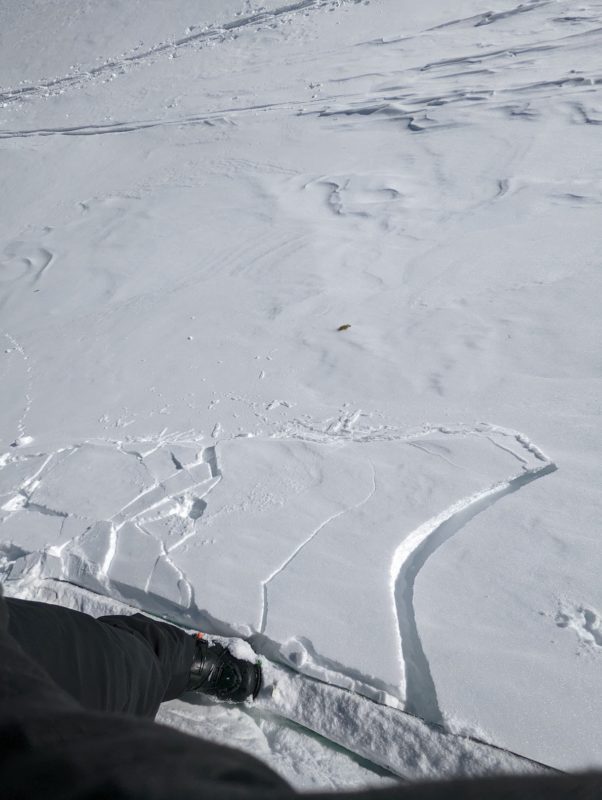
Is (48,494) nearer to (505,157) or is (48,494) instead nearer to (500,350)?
(500,350)

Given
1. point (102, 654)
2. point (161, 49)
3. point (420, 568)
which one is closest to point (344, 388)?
point (420, 568)

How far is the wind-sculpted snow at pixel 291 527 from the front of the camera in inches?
61.2

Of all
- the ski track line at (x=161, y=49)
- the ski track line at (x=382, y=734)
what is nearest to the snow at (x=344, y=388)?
the ski track line at (x=382, y=734)

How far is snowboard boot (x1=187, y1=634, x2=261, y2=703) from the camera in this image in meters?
1.47

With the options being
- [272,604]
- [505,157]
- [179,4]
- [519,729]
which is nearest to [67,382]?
[272,604]

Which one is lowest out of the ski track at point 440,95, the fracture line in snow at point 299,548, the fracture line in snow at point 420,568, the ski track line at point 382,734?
the ski track line at point 382,734

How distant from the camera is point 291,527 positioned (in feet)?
→ 6.13

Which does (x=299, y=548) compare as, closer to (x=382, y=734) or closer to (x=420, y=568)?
(x=420, y=568)

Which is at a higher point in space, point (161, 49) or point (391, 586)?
point (161, 49)

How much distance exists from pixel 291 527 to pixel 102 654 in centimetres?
79

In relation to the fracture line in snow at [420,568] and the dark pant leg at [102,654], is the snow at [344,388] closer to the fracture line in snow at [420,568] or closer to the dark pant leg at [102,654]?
the fracture line in snow at [420,568]

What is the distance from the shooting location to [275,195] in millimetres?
3965

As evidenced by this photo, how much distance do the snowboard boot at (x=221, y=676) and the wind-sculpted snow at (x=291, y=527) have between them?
10 cm

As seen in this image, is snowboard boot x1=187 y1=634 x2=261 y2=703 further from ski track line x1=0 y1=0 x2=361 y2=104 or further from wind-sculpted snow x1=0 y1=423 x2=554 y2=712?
ski track line x1=0 y1=0 x2=361 y2=104
